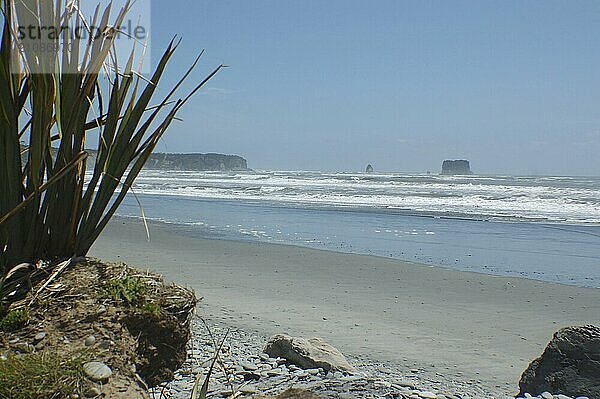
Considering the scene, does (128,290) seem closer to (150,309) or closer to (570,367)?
(150,309)

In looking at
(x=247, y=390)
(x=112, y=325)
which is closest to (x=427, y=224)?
(x=247, y=390)

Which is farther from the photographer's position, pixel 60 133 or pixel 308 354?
pixel 308 354

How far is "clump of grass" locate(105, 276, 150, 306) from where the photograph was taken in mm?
2334

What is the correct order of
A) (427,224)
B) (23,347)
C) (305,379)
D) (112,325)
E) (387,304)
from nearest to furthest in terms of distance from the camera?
(23,347), (112,325), (305,379), (387,304), (427,224)

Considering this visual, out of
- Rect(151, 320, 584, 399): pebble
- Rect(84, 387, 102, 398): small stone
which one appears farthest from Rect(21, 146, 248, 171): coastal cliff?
Rect(84, 387, 102, 398): small stone

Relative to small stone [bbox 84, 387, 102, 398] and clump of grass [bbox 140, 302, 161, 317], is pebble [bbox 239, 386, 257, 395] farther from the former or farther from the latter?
small stone [bbox 84, 387, 102, 398]

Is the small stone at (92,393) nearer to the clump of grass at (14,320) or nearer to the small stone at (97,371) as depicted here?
the small stone at (97,371)

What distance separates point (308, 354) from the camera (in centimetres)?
400

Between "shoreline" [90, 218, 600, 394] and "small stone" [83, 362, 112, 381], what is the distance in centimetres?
300

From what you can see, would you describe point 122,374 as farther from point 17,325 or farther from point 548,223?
point 548,223

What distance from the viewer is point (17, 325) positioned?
2174 millimetres

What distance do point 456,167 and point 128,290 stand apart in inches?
2807

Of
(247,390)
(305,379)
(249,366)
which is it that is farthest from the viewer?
(249,366)

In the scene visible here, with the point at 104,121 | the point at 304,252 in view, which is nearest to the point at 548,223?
the point at 304,252
